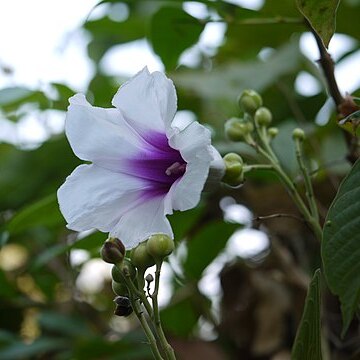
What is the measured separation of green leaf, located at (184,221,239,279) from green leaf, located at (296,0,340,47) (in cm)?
65

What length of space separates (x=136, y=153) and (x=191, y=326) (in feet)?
2.49

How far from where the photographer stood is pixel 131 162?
0.86m

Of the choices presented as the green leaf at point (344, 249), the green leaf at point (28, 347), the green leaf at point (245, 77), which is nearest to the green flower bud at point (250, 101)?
the green leaf at point (344, 249)

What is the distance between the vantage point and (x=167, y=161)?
89 cm

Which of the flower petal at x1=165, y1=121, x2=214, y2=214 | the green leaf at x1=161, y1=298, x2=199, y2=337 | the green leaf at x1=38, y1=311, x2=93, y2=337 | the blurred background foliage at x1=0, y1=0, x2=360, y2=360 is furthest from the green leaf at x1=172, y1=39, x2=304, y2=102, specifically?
the flower petal at x1=165, y1=121, x2=214, y2=214

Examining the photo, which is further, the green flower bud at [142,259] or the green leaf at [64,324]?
the green leaf at [64,324]

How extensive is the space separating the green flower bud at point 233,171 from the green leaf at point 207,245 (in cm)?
54

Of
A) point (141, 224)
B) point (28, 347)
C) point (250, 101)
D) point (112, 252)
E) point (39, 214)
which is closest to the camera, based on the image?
point (112, 252)

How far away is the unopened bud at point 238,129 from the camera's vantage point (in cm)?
94

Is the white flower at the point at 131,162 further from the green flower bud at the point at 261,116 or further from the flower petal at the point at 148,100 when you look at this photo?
the green flower bud at the point at 261,116

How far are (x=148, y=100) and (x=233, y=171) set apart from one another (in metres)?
0.12

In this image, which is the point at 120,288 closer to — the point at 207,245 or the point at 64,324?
the point at 207,245

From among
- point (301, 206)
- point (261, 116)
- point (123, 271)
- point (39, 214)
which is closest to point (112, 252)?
point (123, 271)

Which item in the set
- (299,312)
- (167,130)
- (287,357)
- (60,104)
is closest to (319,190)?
(299,312)
